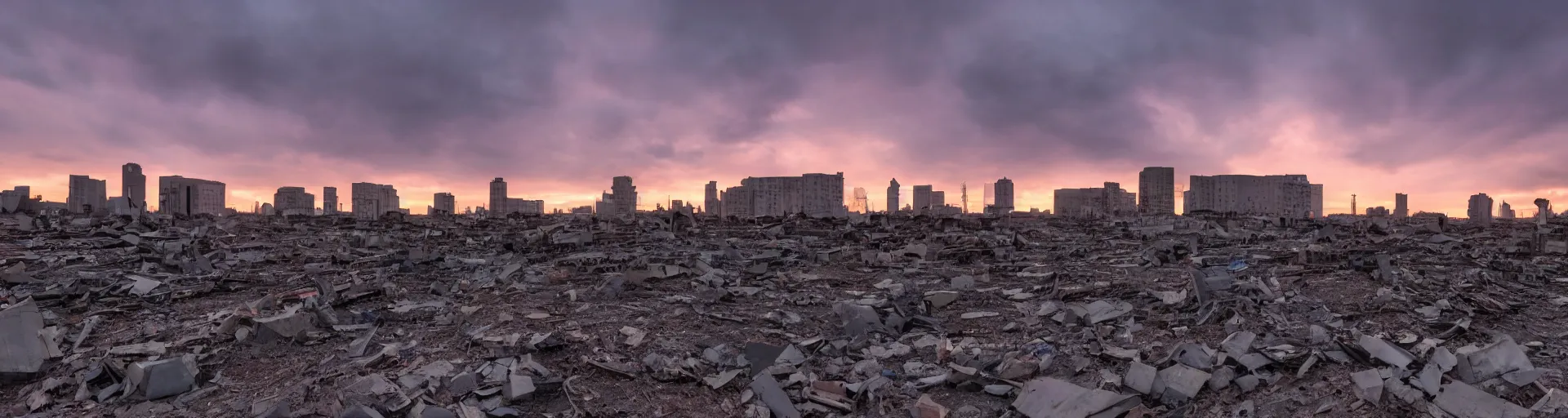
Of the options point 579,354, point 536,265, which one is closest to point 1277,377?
point 579,354

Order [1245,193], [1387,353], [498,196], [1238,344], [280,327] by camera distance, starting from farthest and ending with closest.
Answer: [498,196] → [1245,193] → [280,327] → [1238,344] → [1387,353]

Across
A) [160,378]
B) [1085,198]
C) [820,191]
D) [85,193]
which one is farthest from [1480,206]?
[85,193]

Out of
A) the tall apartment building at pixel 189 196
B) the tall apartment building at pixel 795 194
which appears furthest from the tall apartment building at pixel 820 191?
the tall apartment building at pixel 189 196

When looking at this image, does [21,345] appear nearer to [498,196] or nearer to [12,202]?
[12,202]

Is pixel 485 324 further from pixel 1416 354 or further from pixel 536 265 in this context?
pixel 1416 354

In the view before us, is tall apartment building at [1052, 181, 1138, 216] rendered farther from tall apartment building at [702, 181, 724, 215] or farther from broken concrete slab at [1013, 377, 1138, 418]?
broken concrete slab at [1013, 377, 1138, 418]

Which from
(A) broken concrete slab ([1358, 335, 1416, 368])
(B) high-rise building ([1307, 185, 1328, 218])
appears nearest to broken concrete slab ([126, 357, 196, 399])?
(A) broken concrete slab ([1358, 335, 1416, 368])

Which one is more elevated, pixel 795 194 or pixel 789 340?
pixel 795 194
